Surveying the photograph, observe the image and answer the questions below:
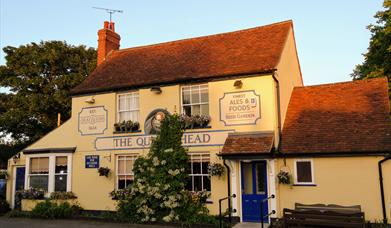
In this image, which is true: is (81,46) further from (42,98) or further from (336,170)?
(336,170)

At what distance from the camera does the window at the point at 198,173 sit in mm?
13469

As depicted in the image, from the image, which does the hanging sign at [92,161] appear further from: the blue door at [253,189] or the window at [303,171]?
the window at [303,171]

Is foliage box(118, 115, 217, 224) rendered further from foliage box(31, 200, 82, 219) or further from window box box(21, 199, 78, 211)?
window box box(21, 199, 78, 211)

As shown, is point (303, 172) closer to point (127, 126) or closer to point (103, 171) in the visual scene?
point (127, 126)

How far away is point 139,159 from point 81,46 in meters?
18.5

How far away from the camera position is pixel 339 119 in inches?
513

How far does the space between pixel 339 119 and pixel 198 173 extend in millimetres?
5618

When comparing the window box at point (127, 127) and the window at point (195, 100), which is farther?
the window box at point (127, 127)

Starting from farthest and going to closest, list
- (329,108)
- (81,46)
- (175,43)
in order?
(81,46)
(175,43)
(329,108)

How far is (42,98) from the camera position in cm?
2614

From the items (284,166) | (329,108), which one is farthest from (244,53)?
(284,166)

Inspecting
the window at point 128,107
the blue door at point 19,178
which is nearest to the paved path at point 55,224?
the blue door at point 19,178

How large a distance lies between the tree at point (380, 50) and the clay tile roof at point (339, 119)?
5.45 metres

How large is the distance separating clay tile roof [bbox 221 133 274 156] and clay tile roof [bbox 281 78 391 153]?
863mm
